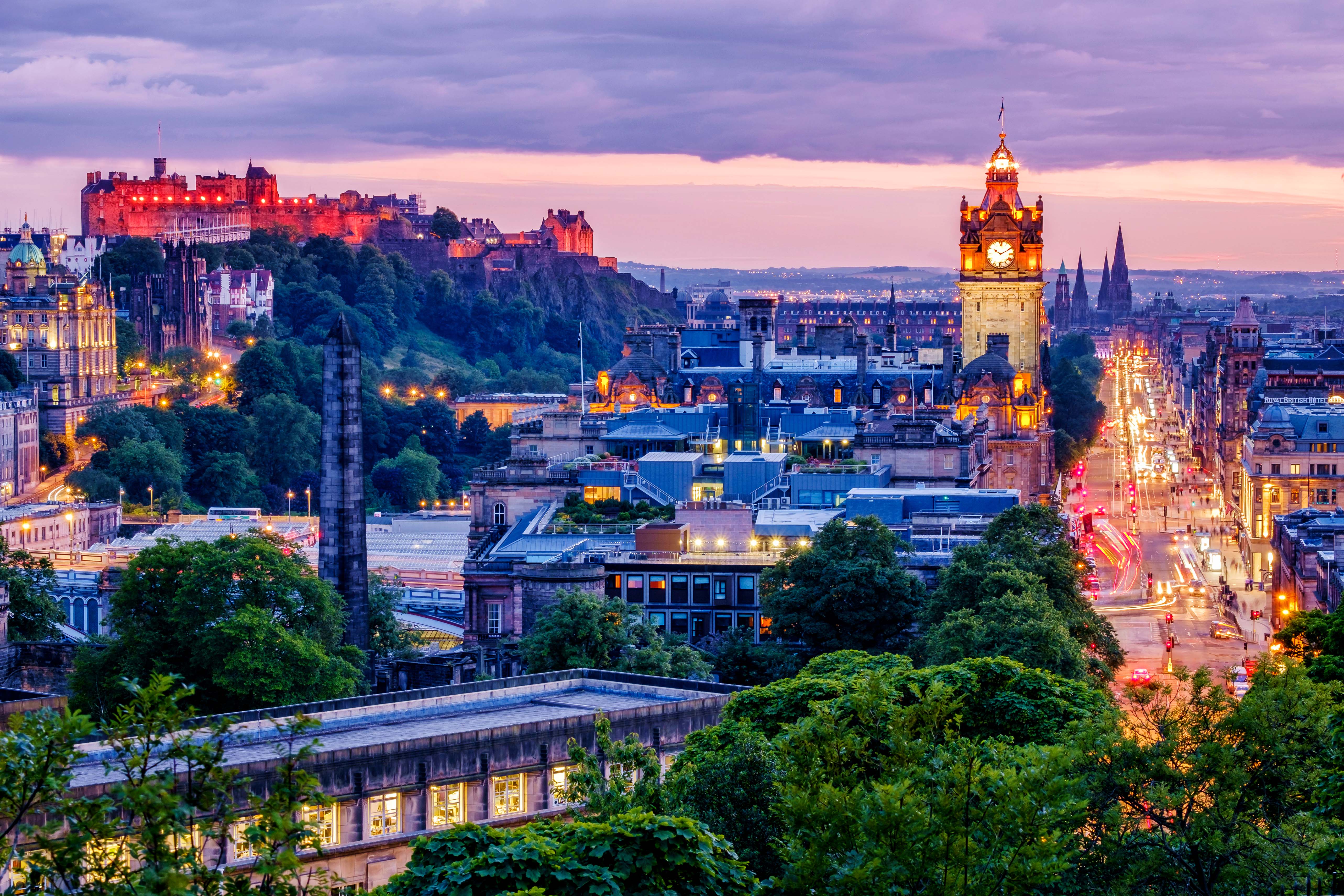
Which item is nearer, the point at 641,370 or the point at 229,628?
the point at 229,628

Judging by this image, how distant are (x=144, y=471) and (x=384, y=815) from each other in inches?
4197

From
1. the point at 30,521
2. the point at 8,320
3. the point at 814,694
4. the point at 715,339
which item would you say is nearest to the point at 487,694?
the point at 814,694

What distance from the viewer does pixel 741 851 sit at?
117 feet

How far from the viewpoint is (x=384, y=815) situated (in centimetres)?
4312

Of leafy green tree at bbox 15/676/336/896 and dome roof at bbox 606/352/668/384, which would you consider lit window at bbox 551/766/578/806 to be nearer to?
leafy green tree at bbox 15/676/336/896

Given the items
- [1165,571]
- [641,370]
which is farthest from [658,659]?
[641,370]

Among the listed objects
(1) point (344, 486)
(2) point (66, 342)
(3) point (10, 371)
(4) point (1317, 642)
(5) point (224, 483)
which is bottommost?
(5) point (224, 483)

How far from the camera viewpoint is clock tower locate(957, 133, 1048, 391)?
144 m

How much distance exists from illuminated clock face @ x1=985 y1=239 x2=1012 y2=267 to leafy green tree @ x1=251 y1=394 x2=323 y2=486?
161 ft

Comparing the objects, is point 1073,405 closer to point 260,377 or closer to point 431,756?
point 260,377

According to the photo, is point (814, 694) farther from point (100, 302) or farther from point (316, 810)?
point (100, 302)

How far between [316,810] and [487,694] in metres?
9.39

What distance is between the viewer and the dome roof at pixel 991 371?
125625 millimetres

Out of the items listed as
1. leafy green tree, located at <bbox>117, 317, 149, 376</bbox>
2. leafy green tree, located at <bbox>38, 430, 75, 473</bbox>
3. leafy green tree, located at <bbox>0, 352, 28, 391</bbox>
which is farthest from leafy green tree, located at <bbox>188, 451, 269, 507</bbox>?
leafy green tree, located at <bbox>117, 317, 149, 376</bbox>
